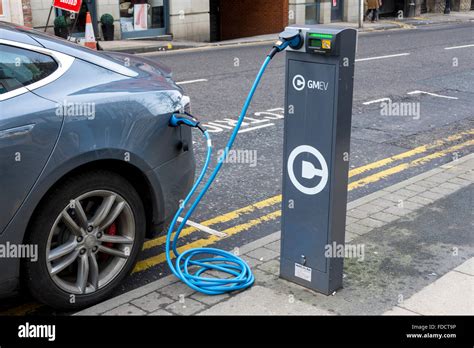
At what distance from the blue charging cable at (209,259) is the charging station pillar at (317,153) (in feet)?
0.62

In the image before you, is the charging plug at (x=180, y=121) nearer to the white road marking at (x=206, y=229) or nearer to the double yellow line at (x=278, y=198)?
the double yellow line at (x=278, y=198)

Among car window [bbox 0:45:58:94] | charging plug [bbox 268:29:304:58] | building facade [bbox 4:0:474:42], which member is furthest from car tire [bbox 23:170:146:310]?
building facade [bbox 4:0:474:42]

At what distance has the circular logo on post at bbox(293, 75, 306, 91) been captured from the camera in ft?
12.3

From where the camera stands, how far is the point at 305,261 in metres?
3.94

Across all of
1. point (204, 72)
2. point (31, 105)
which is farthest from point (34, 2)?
point (31, 105)

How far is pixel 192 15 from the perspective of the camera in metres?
21.3

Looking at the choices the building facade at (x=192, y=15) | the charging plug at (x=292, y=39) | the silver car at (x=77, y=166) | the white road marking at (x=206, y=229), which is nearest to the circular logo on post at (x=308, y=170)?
the charging plug at (x=292, y=39)

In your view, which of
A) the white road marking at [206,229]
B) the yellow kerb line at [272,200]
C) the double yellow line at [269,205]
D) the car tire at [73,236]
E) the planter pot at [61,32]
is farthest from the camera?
the planter pot at [61,32]

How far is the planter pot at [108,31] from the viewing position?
18531 mm

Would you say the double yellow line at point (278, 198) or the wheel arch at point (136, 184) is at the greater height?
the wheel arch at point (136, 184)

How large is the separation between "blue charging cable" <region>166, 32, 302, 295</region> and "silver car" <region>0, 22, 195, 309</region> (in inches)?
4.8

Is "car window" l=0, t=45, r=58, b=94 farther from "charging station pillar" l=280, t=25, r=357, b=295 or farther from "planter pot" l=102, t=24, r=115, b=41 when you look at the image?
"planter pot" l=102, t=24, r=115, b=41
